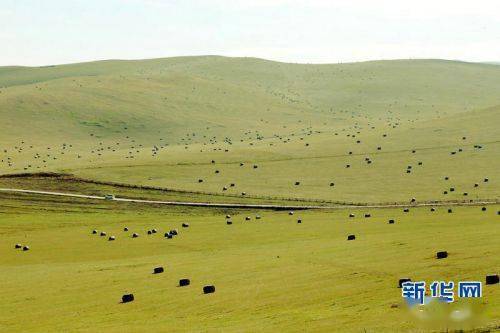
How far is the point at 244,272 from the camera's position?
49438 mm

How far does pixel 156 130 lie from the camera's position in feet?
654

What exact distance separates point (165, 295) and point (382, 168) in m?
83.6

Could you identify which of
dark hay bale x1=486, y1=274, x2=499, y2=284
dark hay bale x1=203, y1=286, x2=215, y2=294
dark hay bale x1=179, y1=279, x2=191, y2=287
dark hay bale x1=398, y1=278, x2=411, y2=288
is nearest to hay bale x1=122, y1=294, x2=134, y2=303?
dark hay bale x1=203, y1=286, x2=215, y2=294

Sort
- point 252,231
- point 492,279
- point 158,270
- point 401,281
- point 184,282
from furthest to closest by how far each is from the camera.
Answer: point 252,231
point 158,270
point 184,282
point 401,281
point 492,279

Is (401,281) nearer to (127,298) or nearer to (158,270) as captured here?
(127,298)

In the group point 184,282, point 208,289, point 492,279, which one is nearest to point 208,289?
point 208,289

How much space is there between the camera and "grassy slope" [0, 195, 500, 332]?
36375mm

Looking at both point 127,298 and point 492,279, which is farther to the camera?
point 127,298

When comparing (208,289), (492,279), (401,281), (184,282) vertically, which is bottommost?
(184,282)

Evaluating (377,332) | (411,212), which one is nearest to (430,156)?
(411,212)

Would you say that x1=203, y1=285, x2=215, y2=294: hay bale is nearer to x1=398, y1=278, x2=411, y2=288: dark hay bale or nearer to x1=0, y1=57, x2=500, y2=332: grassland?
x1=0, y1=57, x2=500, y2=332: grassland

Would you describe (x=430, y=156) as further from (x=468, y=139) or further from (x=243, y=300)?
(x=243, y=300)

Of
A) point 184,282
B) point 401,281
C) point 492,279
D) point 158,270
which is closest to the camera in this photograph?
point 492,279

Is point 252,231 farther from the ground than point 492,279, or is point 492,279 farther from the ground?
point 492,279
